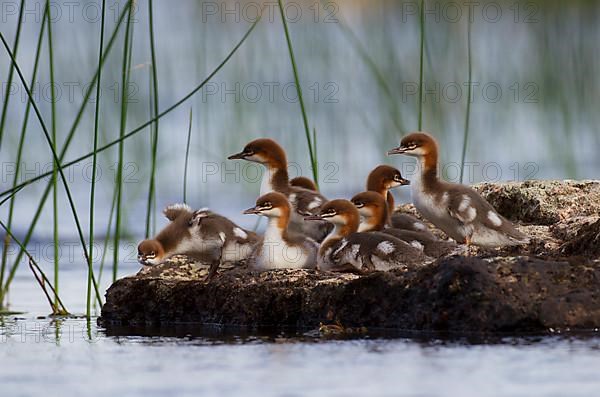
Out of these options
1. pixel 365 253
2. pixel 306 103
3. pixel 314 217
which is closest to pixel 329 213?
pixel 314 217

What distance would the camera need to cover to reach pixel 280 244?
6398 millimetres

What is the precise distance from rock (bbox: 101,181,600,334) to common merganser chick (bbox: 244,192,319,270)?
7.7 inches

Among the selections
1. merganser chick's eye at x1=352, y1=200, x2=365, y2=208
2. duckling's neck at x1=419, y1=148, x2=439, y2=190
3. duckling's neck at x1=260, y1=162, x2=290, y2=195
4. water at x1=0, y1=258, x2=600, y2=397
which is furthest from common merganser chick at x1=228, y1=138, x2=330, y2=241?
water at x1=0, y1=258, x2=600, y2=397

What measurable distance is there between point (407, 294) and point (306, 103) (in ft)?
22.5

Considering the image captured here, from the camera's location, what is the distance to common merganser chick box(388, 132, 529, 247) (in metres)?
6.59

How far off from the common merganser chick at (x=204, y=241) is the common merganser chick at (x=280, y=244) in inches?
8.9

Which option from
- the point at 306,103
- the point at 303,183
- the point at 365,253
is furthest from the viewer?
the point at 306,103

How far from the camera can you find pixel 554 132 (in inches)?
437

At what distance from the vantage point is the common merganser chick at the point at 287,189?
7.12m

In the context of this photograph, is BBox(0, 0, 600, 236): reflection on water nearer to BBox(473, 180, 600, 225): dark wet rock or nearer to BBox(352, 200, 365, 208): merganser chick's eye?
BBox(473, 180, 600, 225): dark wet rock

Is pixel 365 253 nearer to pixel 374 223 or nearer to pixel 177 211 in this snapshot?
pixel 374 223

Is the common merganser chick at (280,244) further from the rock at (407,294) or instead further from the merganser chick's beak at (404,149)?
the merganser chick's beak at (404,149)

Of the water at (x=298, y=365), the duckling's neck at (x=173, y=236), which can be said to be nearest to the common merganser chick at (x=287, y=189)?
the duckling's neck at (x=173, y=236)

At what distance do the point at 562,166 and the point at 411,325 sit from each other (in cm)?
622
